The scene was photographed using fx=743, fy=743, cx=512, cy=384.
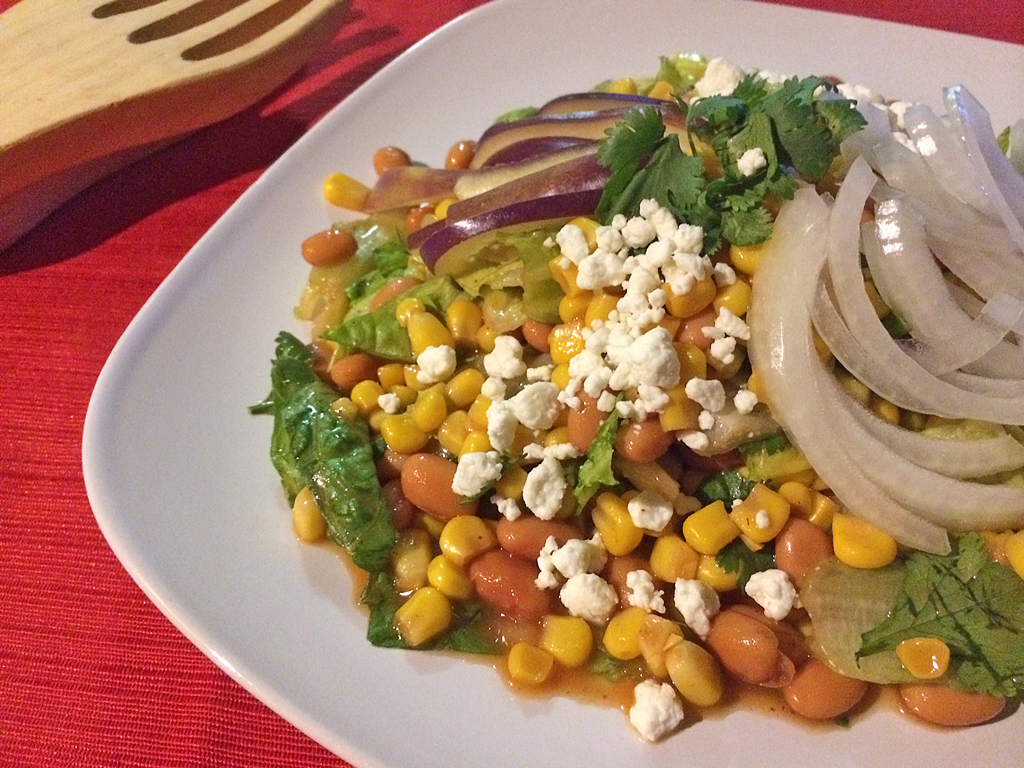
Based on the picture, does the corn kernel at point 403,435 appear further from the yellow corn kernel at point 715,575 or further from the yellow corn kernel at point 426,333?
the yellow corn kernel at point 715,575

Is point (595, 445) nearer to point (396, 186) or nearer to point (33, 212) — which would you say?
point (396, 186)

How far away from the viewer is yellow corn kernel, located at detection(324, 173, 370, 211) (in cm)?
333

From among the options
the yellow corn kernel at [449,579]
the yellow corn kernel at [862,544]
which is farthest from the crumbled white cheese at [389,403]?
the yellow corn kernel at [862,544]

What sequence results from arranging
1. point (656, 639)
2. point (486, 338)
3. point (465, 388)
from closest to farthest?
point (656, 639), point (465, 388), point (486, 338)

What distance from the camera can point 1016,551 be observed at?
2.13 metres

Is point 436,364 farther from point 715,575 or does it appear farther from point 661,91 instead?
point 661,91

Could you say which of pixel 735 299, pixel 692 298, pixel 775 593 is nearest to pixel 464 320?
pixel 692 298

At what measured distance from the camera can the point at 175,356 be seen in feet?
9.11

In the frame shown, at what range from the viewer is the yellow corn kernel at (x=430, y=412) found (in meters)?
2.54

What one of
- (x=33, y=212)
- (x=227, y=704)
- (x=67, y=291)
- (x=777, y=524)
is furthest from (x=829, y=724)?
(x=33, y=212)

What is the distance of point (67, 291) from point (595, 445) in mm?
2696

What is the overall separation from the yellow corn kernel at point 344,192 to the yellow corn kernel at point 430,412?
3.98 feet

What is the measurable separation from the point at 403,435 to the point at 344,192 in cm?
135

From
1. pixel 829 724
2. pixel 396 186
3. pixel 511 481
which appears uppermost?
pixel 396 186
